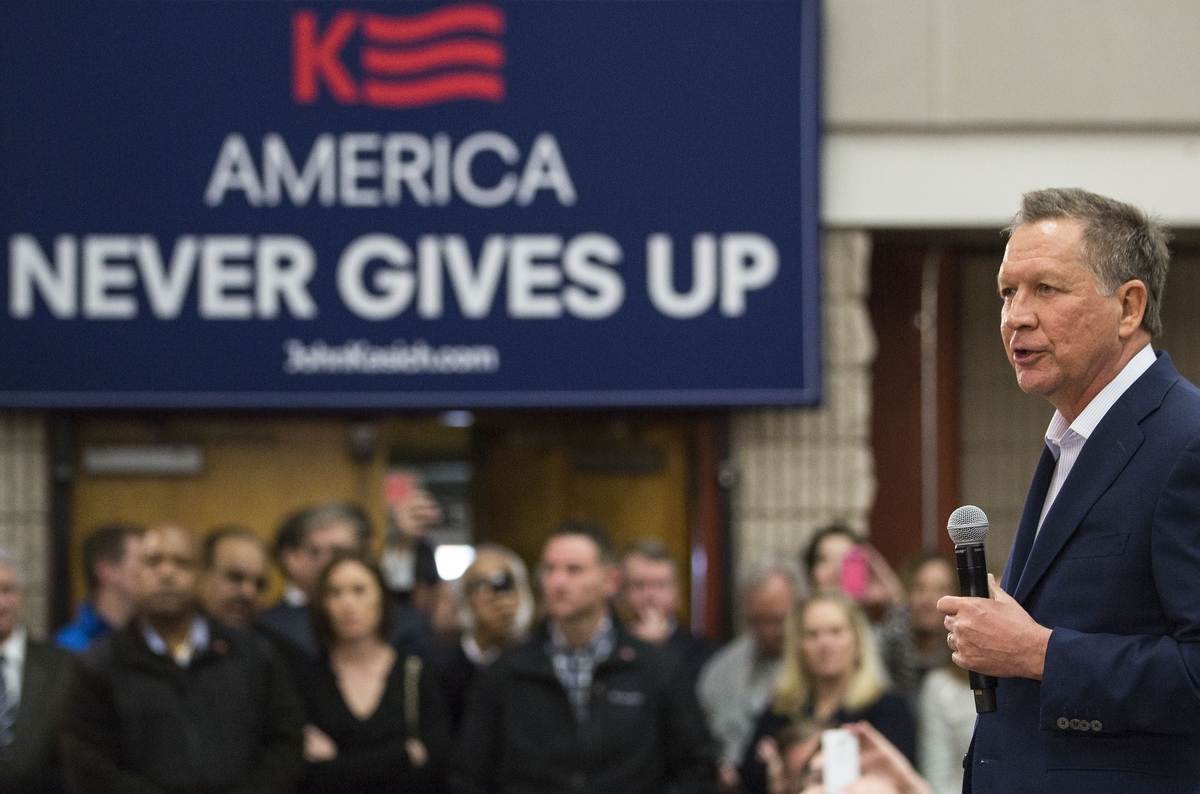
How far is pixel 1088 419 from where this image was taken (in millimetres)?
2154

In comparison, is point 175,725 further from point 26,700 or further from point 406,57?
point 406,57

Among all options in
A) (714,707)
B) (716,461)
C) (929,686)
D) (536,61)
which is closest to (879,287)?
(716,461)

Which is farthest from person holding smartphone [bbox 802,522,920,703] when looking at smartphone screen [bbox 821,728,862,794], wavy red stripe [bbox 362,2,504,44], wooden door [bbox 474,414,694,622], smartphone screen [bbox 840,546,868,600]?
wavy red stripe [bbox 362,2,504,44]

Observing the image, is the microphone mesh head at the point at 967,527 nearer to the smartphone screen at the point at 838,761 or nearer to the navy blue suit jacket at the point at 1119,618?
the navy blue suit jacket at the point at 1119,618

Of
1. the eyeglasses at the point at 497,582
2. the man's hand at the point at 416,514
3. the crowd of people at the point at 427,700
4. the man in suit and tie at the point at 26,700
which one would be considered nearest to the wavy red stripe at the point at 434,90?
the man's hand at the point at 416,514

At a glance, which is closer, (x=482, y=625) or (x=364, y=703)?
(x=364, y=703)

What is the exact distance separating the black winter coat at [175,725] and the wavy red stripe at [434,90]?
3.28 m

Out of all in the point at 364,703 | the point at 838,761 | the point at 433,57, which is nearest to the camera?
the point at 838,761

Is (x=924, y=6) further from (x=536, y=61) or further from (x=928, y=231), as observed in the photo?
(x=536, y=61)

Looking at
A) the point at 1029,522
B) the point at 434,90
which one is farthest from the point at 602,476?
the point at 1029,522

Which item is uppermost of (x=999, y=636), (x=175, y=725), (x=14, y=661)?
(x=999, y=636)

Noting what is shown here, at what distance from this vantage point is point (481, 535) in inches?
353

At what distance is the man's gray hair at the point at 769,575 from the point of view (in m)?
5.79

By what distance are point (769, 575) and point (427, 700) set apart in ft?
4.94
